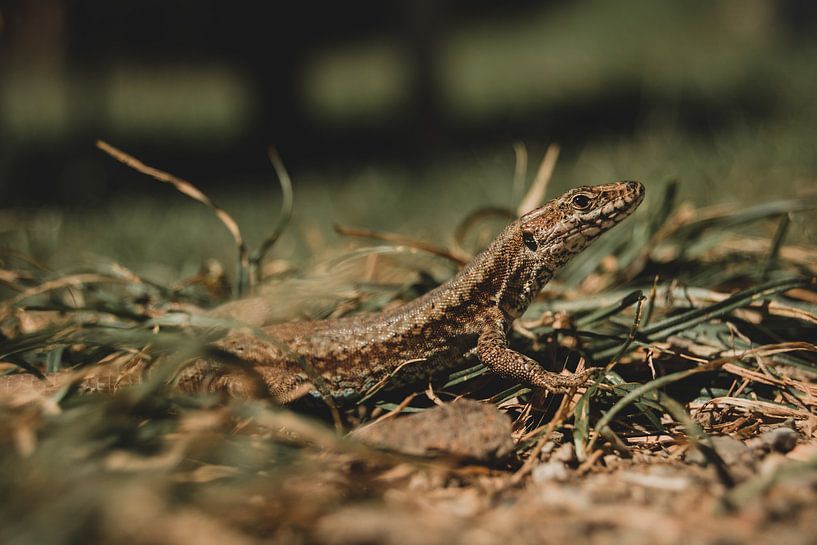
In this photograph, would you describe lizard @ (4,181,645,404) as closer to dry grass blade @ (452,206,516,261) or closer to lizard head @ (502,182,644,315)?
lizard head @ (502,182,644,315)

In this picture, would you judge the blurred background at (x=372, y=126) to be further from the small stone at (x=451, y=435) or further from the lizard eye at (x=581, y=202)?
the small stone at (x=451, y=435)

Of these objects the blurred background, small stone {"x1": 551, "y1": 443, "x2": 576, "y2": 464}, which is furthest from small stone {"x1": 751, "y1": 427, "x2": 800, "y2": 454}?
the blurred background

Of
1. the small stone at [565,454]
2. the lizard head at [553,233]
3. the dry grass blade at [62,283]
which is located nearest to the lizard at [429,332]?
the lizard head at [553,233]

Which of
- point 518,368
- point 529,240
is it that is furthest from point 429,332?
point 529,240

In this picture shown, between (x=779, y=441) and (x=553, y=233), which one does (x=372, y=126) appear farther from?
(x=779, y=441)

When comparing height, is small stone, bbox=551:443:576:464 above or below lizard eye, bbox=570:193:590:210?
below
